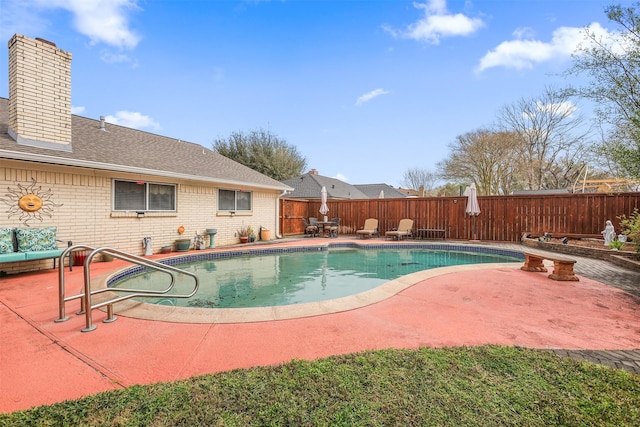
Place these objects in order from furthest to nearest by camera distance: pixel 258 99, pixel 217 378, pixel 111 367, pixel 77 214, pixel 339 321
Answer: pixel 258 99, pixel 77 214, pixel 339 321, pixel 111 367, pixel 217 378

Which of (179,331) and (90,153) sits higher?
(90,153)

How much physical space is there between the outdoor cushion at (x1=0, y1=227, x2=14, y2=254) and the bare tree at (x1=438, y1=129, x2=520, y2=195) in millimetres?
27275

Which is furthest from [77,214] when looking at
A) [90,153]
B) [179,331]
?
[179,331]

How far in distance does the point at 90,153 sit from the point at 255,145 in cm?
2195

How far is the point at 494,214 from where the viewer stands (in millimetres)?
13195

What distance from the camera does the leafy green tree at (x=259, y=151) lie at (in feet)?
96.0

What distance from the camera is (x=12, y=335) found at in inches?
131

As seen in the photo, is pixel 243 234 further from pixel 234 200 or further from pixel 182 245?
pixel 182 245

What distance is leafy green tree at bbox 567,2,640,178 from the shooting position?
6.44 m

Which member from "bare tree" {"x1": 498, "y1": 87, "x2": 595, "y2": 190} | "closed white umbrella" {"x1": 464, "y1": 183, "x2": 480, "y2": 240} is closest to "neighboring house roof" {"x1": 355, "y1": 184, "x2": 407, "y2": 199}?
"bare tree" {"x1": 498, "y1": 87, "x2": 595, "y2": 190}

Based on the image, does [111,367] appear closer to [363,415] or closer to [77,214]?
[363,415]

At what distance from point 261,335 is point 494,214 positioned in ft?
42.7

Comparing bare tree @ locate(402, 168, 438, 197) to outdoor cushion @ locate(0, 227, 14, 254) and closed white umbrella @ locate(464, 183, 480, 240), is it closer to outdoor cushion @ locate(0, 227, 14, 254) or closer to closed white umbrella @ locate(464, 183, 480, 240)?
closed white umbrella @ locate(464, 183, 480, 240)

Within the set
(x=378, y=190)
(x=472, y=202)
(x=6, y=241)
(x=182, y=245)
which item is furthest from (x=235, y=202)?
(x=378, y=190)
